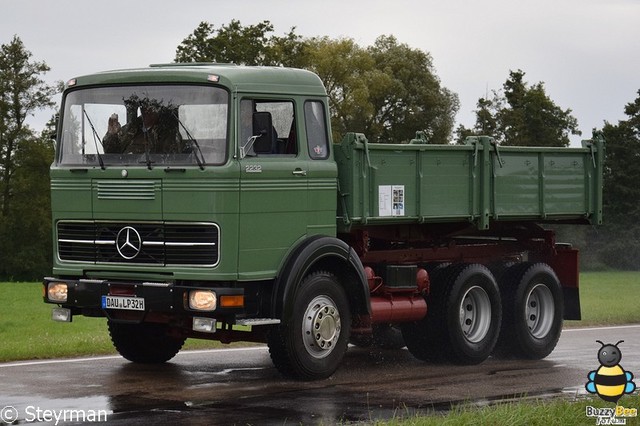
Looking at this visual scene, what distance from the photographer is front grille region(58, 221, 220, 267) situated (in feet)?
43.0

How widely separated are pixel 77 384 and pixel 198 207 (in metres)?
2.13

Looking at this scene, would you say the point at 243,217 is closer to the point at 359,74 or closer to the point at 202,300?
the point at 202,300

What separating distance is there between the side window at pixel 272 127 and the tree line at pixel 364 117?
43.7 meters

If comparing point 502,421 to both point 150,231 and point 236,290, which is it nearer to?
point 236,290

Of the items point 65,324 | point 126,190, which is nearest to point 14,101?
point 65,324

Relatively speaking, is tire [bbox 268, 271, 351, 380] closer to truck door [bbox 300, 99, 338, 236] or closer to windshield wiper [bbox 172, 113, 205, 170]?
truck door [bbox 300, 99, 338, 236]

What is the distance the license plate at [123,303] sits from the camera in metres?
13.3

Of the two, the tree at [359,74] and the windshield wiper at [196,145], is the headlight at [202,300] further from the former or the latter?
the tree at [359,74]

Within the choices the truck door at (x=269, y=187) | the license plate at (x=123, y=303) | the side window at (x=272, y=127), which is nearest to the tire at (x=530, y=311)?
the truck door at (x=269, y=187)

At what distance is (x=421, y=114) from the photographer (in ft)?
285

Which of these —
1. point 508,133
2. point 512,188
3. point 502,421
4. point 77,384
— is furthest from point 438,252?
point 508,133

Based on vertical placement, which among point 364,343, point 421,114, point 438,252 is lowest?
point 364,343

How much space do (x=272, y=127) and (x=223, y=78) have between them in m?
0.75
